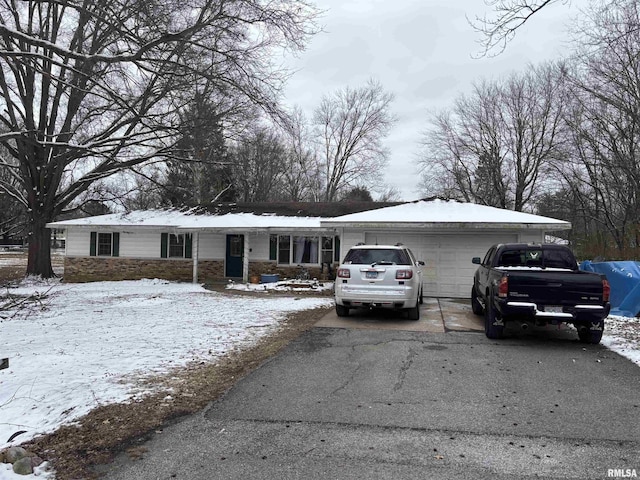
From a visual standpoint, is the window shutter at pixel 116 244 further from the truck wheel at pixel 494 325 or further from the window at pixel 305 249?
the truck wheel at pixel 494 325

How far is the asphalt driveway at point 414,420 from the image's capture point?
3580 millimetres

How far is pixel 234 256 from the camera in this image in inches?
853

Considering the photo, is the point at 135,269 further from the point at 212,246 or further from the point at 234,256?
the point at 234,256

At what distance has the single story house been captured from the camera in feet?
50.9

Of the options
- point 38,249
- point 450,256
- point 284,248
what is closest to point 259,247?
point 284,248

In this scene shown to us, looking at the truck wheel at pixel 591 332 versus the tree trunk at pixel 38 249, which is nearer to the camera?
the truck wheel at pixel 591 332

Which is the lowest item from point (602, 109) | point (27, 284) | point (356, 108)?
point (27, 284)

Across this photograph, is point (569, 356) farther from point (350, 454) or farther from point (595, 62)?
point (595, 62)

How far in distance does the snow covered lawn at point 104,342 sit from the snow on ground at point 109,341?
0.01 meters

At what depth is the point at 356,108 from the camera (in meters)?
45.1

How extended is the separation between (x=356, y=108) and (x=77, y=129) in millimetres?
29694

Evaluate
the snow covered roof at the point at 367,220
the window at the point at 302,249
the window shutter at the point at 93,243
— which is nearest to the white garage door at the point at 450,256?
the snow covered roof at the point at 367,220

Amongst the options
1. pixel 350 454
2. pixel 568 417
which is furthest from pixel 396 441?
pixel 568 417

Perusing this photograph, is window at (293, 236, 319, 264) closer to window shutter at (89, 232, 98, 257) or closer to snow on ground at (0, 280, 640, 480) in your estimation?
snow on ground at (0, 280, 640, 480)
